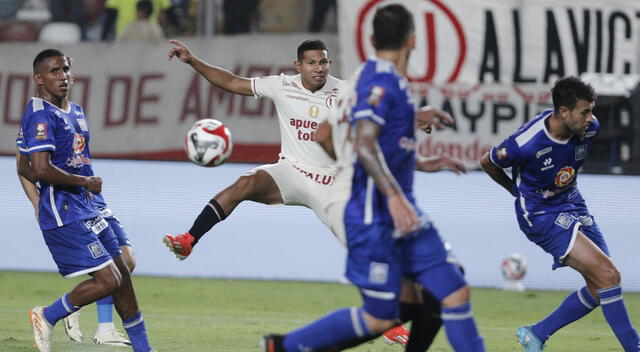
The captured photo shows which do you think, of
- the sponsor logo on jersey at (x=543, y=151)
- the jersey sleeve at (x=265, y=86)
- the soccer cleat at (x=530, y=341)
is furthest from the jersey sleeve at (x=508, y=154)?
the jersey sleeve at (x=265, y=86)

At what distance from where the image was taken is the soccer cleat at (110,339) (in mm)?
8250

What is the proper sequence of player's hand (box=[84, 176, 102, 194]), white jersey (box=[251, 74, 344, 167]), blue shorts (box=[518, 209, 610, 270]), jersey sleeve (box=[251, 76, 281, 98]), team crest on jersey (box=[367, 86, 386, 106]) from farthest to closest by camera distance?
jersey sleeve (box=[251, 76, 281, 98]), white jersey (box=[251, 74, 344, 167]), blue shorts (box=[518, 209, 610, 270]), player's hand (box=[84, 176, 102, 194]), team crest on jersey (box=[367, 86, 386, 106])

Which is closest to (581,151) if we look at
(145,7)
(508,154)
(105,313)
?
(508,154)

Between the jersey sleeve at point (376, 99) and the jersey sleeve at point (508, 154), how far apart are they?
2526 mm

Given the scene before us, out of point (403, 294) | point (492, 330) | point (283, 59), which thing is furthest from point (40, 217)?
point (283, 59)

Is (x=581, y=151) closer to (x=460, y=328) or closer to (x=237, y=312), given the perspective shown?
(x=460, y=328)

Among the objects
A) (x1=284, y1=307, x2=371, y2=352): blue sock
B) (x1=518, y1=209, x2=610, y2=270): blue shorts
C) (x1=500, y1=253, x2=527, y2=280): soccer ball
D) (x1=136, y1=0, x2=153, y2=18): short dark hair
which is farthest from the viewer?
(x1=136, y1=0, x2=153, y2=18): short dark hair

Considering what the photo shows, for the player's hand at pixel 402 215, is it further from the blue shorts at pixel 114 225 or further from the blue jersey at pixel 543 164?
the blue shorts at pixel 114 225

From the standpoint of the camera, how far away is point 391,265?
17.9 ft

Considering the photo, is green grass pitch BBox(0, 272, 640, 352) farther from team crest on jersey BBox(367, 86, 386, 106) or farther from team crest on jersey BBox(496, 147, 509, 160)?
team crest on jersey BBox(367, 86, 386, 106)

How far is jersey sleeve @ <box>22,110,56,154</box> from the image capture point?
282 inches

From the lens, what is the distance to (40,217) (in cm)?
744

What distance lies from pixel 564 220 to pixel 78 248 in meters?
3.17

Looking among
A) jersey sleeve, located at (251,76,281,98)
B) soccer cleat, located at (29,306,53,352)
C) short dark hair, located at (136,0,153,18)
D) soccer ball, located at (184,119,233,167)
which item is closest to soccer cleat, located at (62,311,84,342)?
soccer cleat, located at (29,306,53,352)
